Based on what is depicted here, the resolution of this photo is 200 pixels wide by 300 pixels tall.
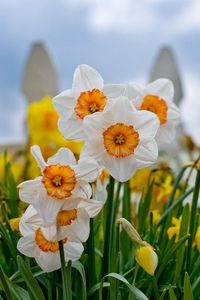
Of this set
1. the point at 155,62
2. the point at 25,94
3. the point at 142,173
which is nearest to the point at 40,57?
the point at 25,94

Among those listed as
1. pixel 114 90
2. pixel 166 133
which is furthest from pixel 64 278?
pixel 166 133

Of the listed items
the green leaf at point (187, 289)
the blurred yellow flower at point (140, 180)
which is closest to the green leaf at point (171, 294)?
the green leaf at point (187, 289)

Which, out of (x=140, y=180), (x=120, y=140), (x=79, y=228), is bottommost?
(x=140, y=180)

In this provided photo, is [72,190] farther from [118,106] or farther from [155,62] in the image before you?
[155,62]

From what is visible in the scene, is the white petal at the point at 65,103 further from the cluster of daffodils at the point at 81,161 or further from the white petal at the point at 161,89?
the white petal at the point at 161,89

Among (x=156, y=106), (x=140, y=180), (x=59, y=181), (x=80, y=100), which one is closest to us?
(x=59, y=181)

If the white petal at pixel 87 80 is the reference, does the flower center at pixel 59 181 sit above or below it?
below

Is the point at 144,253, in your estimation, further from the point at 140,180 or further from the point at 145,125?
the point at 140,180
